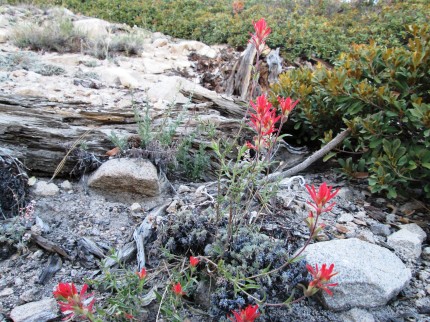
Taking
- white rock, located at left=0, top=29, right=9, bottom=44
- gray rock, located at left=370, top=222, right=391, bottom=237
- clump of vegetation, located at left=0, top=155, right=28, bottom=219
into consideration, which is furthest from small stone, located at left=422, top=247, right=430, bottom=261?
white rock, located at left=0, top=29, right=9, bottom=44

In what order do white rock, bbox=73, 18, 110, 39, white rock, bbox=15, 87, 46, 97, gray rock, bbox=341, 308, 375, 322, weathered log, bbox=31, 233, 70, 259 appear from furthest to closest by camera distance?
white rock, bbox=73, 18, 110, 39, white rock, bbox=15, 87, 46, 97, weathered log, bbox=31, 233, 70, 259, gray rock, bbox=341, 308, 375, 322

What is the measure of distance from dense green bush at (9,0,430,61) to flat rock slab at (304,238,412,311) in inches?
199

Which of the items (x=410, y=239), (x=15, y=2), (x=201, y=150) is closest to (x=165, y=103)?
(x=201, y=150)

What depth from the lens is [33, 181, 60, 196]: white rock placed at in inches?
112

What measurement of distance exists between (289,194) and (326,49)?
467 centimetres

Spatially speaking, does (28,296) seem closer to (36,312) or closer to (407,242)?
(36,312)

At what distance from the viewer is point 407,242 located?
2.59 meters

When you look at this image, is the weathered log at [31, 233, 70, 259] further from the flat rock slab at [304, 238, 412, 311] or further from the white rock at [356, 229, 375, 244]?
the white rock at [356, 229, 375, 244]

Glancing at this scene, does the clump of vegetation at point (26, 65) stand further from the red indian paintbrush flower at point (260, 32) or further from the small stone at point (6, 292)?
the red indian paintbrush flower at point (260, 32)

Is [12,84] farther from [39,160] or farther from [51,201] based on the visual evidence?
[51,201]

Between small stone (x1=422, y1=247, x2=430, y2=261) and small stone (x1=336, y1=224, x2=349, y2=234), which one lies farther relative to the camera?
small stone (x1=336, y1=224, x2=349, y2=234)

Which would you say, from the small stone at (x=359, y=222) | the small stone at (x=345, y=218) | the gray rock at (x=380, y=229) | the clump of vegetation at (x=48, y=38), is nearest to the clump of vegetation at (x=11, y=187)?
the small stone at (x=345, y=218)

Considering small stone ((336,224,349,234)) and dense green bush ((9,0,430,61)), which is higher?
dense green bush ((9,0,430,61))

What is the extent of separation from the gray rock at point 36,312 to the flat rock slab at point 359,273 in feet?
4.44
